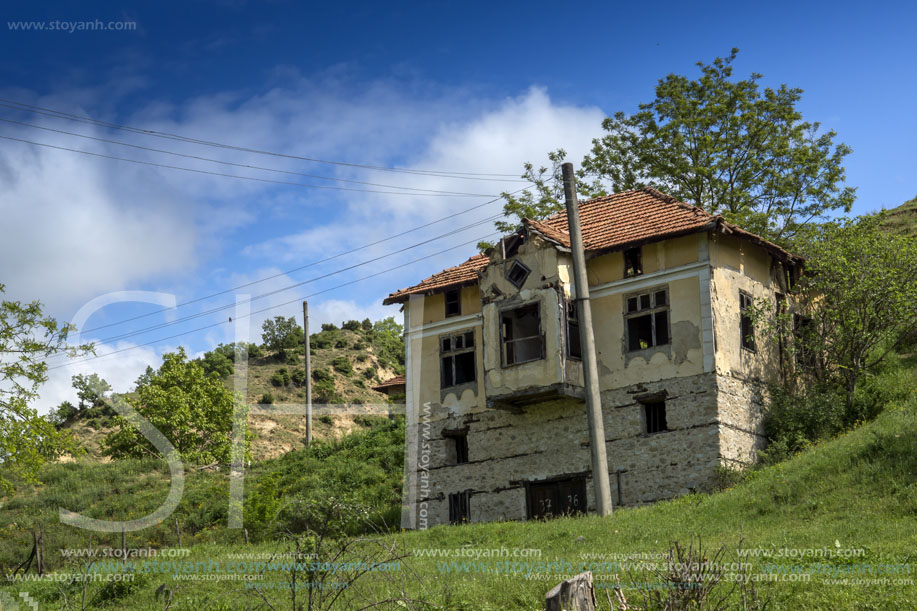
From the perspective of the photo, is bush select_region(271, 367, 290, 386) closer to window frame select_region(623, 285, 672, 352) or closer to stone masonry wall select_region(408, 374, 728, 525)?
stone masonry wall select_region(408, 374, 728, 525)

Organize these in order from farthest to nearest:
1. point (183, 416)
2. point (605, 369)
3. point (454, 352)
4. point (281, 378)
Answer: point (281, 378) < point (183, 416) < point (454, 352) < point (605, 369)

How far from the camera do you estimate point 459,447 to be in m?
29.0

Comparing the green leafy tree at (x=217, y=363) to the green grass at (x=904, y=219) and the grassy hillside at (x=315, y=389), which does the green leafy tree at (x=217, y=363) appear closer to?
the grassy hillside at (x=315, y=389)

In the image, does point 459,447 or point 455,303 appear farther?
point 455,303

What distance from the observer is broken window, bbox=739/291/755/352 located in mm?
25984

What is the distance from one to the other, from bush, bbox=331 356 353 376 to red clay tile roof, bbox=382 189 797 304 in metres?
44.7

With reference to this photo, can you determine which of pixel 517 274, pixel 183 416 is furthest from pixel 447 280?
pixel 183 416

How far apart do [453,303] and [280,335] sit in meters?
53.9

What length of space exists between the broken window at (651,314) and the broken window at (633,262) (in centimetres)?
70

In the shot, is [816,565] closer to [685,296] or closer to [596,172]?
[685,296]

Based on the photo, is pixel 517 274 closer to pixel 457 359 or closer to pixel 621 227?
pixel 621 227

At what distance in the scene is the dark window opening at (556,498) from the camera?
25516 mm

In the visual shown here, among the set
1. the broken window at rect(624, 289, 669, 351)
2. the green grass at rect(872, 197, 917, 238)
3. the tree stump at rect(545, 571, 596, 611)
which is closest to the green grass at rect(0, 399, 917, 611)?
the tree stump at rect(545, 571, 596, 611)

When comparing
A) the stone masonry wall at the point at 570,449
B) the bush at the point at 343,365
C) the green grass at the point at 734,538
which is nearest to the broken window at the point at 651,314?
the stone masonry wall at the point at 570,449
